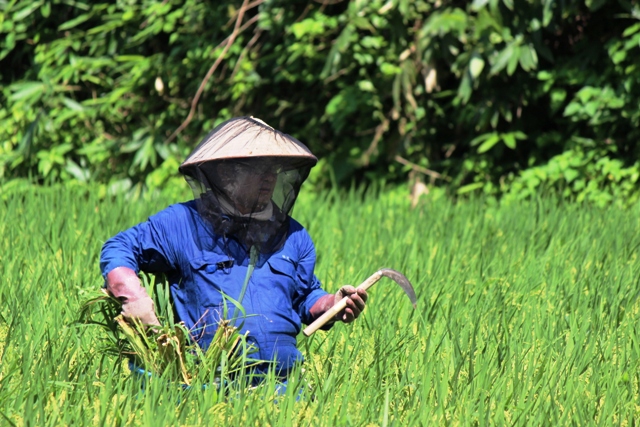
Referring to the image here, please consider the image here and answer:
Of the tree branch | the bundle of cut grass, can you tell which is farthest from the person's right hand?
the tree branch

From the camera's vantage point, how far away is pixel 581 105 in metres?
5.74

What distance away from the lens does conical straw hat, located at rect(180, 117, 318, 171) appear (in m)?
2.41

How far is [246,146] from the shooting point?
2.42m

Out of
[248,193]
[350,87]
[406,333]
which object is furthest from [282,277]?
[350,87]

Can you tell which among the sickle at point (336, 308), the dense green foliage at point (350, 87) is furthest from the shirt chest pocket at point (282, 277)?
the dense green foliage at point (350, 87)

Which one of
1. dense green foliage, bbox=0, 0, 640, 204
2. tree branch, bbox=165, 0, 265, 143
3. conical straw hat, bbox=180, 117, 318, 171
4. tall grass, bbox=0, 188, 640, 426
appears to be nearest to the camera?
tall grass, bbox=0, 188, 640, 426

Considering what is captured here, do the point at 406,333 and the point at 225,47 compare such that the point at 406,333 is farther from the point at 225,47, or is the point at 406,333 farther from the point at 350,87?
the point at 225,47

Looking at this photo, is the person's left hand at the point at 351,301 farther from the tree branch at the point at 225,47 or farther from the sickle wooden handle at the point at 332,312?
the tree branch at the point at 225,47

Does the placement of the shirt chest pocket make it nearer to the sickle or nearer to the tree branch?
the sickle

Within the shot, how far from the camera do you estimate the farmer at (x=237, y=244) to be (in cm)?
243

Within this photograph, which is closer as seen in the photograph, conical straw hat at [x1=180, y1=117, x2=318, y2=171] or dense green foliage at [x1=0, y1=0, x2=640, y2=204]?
conical straw hat at [x1=180, y1=117, x2=318, y2=171]

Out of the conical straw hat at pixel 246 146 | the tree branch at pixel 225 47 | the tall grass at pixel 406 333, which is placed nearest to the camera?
the tall grass at pixel 406 333

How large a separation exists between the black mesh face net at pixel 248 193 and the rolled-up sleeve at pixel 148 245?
115 millimetres

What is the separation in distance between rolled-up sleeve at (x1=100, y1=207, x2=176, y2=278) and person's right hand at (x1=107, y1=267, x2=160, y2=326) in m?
0.08
